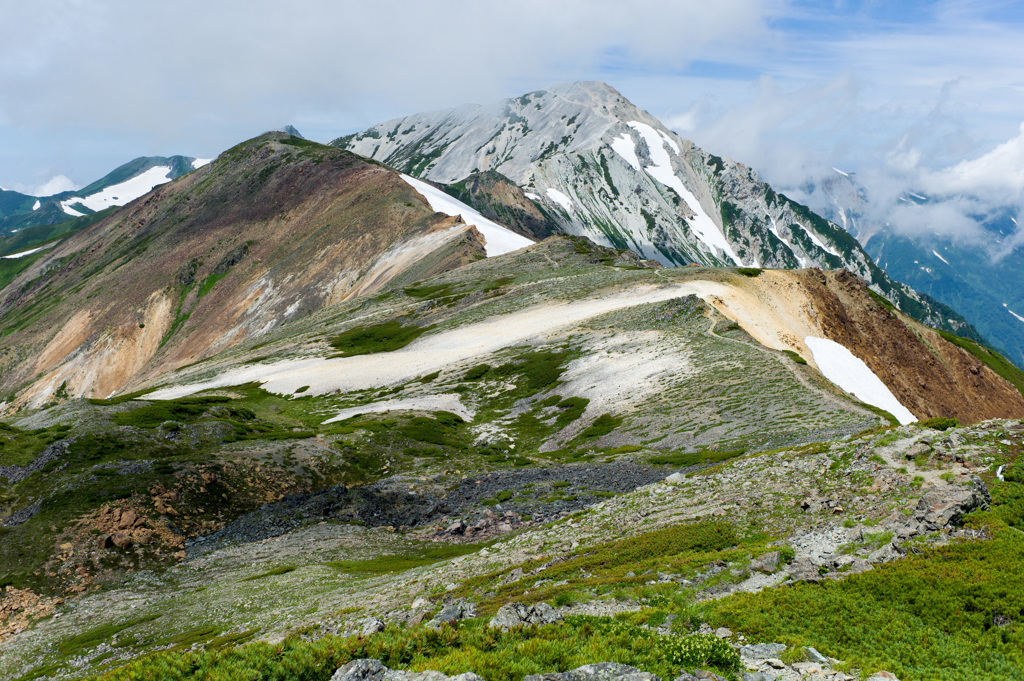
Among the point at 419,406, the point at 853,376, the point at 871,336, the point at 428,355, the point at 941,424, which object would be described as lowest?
the point at 871,336

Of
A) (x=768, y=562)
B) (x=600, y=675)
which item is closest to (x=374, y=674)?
(x=600, y=675)

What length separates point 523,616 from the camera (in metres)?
16.8

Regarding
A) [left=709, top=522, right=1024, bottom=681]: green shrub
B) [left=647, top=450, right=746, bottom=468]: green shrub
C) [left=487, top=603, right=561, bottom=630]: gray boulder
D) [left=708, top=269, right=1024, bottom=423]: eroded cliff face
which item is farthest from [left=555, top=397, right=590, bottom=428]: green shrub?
[left=709, top=522, right=1024, bottom=681]: green shrub

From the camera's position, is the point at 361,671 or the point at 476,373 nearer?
the point at 361,671

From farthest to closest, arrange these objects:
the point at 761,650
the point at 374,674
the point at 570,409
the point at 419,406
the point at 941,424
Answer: the point at 419,406, the point at 570,409, the point at 941,424, the point at 374,674, the point at 761,650

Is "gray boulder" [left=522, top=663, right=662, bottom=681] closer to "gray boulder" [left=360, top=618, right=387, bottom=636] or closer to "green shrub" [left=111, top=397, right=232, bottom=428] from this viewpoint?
"gray boulder" [left=360, top=618, right=387, bottom=636]

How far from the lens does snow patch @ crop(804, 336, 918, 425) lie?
227ft

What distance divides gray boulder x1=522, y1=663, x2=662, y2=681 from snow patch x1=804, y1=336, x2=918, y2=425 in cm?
6193

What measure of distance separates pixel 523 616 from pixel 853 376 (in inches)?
2881

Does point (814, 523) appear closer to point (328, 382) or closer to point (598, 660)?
point (598, 660)

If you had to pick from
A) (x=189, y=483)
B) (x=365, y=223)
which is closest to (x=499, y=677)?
(x=189, y=483)

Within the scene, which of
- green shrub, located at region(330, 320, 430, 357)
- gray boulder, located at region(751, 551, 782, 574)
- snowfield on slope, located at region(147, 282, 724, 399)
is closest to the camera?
gray boulder, located at region(751, 551, 782, 574)

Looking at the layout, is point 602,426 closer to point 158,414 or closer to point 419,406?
point 419,406

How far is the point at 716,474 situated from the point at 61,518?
3848cm
